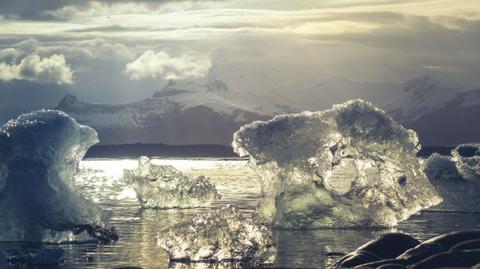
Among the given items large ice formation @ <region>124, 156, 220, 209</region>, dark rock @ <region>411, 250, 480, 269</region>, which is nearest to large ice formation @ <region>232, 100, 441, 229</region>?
large ice formation @ <region>124, 156, 220, 209</region>

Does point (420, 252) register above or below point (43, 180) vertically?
below

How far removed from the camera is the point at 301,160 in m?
52.3

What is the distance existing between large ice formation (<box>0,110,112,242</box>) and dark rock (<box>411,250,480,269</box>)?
1987cm

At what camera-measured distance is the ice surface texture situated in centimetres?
6512

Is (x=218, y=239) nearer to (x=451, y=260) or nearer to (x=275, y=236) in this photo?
(x=275, y=236)

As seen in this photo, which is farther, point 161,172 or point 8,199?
point 161,172

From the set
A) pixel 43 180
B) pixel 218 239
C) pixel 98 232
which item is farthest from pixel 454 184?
pixel 43 180

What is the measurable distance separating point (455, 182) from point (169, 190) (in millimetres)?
19414

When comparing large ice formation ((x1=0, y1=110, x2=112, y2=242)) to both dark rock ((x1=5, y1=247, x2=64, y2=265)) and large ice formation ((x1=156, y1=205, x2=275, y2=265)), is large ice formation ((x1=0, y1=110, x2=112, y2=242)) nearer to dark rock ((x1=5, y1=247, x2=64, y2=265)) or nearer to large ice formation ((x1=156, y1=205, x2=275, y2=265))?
dark rock ((x1=5, y1=247, x2=64, y2=265))

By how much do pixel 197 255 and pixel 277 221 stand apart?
11423mm

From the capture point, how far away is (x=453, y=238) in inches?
1612

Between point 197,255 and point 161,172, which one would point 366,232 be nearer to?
point 197,255

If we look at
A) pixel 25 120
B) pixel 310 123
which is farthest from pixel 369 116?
pixel 25 120

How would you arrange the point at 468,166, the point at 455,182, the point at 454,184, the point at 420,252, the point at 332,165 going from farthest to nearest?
the point at 468,166 → the point at 454,184 → the point at 455,182 → the point at 332,165 → the point at 420,252
